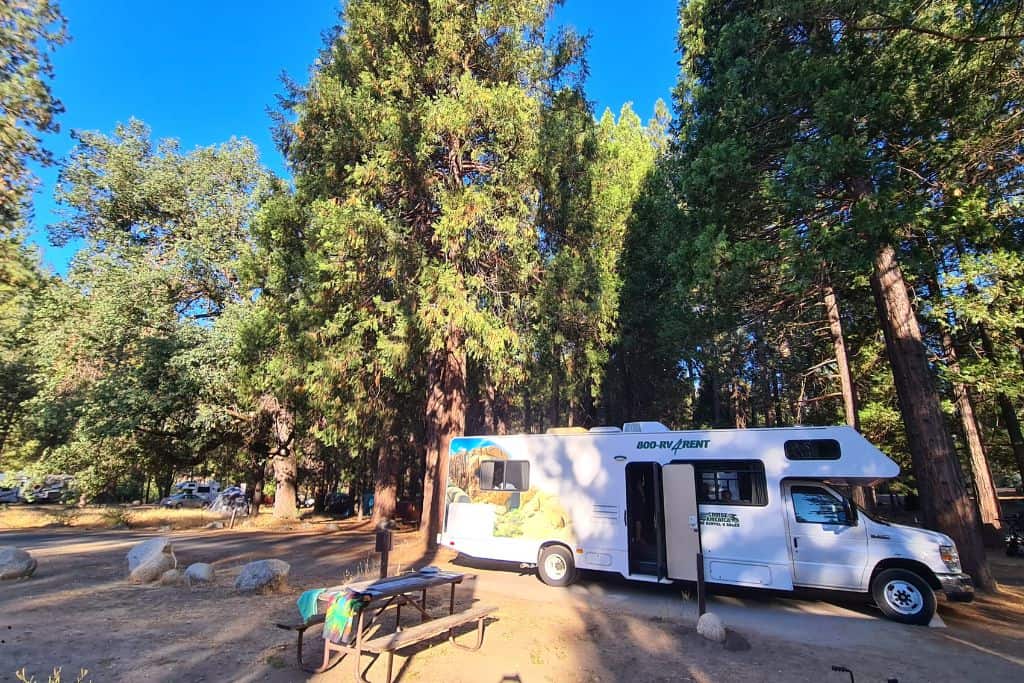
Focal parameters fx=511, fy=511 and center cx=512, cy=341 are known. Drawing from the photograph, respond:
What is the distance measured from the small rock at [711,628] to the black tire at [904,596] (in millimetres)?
3042

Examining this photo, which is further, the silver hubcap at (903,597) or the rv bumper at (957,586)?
the silver hubcap at (903,597)

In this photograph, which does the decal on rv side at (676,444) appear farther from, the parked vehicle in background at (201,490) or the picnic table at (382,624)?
the parked vehicle in background at (201,490)

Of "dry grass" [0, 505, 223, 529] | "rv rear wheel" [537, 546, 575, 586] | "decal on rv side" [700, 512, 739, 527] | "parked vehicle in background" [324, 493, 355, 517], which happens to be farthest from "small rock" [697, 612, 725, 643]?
"parked vehicle in background" [324, 493, 355, 517]

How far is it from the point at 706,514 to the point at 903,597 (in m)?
2.81

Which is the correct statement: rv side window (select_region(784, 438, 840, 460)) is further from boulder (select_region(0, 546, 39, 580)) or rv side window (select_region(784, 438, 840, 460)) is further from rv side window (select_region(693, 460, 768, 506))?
boulder (select_region(0, 546, 39, 580))

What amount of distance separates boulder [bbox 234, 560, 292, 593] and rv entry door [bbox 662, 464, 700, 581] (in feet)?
21.2

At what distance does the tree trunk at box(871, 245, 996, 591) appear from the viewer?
9047 mm

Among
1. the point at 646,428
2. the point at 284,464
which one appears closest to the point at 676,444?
the point at 646,428

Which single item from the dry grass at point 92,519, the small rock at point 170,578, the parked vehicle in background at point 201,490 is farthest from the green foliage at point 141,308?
the parked vehicle in background at point 201,490

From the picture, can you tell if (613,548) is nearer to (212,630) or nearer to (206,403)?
(212,630)

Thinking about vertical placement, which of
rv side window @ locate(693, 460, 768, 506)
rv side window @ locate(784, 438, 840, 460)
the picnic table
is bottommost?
the picnic table

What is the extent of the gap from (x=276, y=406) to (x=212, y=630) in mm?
15660

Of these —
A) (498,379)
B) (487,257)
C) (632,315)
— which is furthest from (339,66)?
(632,315)

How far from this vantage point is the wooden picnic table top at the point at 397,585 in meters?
4.94
